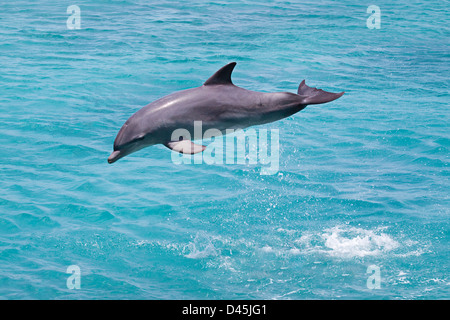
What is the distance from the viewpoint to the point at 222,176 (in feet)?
41.1

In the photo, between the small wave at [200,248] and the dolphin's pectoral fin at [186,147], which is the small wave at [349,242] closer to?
the small wave at [200,248]

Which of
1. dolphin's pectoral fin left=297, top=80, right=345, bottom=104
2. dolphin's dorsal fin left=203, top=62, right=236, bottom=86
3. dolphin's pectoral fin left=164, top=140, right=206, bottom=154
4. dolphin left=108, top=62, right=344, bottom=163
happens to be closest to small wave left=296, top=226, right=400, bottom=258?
dolphin's pectoral fin left=297, top=80, right=345, bottom=104

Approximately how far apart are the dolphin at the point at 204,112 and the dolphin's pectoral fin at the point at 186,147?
17 millimetres

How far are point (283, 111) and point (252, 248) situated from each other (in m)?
4.09

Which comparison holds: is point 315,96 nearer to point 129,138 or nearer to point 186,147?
point 186,147

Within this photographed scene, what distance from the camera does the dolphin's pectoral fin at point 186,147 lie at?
5695 mm

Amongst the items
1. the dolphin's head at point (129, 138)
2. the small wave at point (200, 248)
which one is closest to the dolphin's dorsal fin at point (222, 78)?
the dolphin's head at point (129, 138)

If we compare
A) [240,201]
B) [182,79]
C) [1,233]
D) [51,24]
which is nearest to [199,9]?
[51,24]

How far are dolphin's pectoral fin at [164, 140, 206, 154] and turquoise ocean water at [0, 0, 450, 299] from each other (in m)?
3.37

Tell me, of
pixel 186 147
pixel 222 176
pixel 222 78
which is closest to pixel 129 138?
pixel 186 147

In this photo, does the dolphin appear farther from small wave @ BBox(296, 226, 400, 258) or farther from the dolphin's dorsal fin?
small wave @ BBox(296, 226, 400, 258)

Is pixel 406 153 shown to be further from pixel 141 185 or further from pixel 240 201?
pixel 141 185

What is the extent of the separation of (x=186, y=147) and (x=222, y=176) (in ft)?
22.1

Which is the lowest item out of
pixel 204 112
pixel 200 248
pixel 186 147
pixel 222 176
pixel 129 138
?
pixel 200 248
